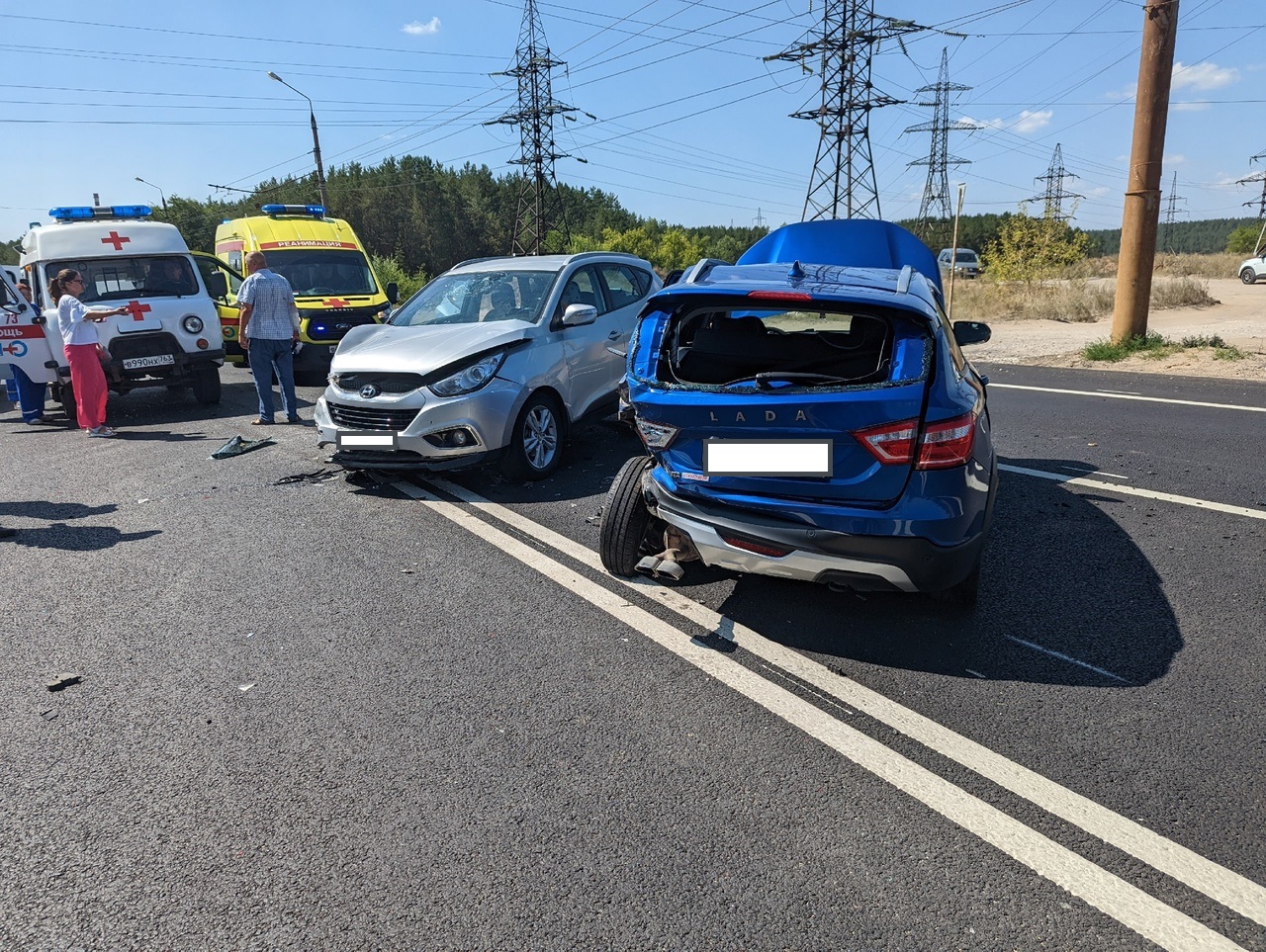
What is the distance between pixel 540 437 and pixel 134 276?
23.9 ft

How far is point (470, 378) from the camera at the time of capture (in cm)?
617

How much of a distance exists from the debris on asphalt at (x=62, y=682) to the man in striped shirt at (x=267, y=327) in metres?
5.82

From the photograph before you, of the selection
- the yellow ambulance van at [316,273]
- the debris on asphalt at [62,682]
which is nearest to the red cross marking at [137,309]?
the yellow ambulance van at [316,273]

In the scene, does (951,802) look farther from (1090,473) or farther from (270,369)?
(270,369)

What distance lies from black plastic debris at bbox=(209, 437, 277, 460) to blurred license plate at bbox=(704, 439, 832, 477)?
6047 millimetres

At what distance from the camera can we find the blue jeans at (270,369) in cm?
910

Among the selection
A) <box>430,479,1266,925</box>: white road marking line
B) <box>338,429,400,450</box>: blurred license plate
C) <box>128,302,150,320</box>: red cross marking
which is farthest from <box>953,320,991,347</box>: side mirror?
<box>128,302,150,320</box>: red cross marking

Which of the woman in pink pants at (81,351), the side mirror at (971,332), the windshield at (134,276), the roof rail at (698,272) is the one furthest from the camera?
the windshield at (134,276)

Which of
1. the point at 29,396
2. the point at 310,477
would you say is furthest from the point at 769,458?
the point at 29,396

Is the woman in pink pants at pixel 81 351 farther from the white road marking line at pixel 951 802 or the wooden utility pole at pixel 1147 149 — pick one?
the wooden utility pole at pixel 1147 149

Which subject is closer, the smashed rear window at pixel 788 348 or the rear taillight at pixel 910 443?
the rear taillight at pixel 910 443

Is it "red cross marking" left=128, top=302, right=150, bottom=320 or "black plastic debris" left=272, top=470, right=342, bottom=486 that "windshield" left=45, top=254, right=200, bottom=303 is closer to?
"red cross marking" left=128, top=302, right=150, bottom=320

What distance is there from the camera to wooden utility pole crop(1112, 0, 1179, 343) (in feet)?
41.2

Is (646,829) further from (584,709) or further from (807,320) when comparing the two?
(807,320)
